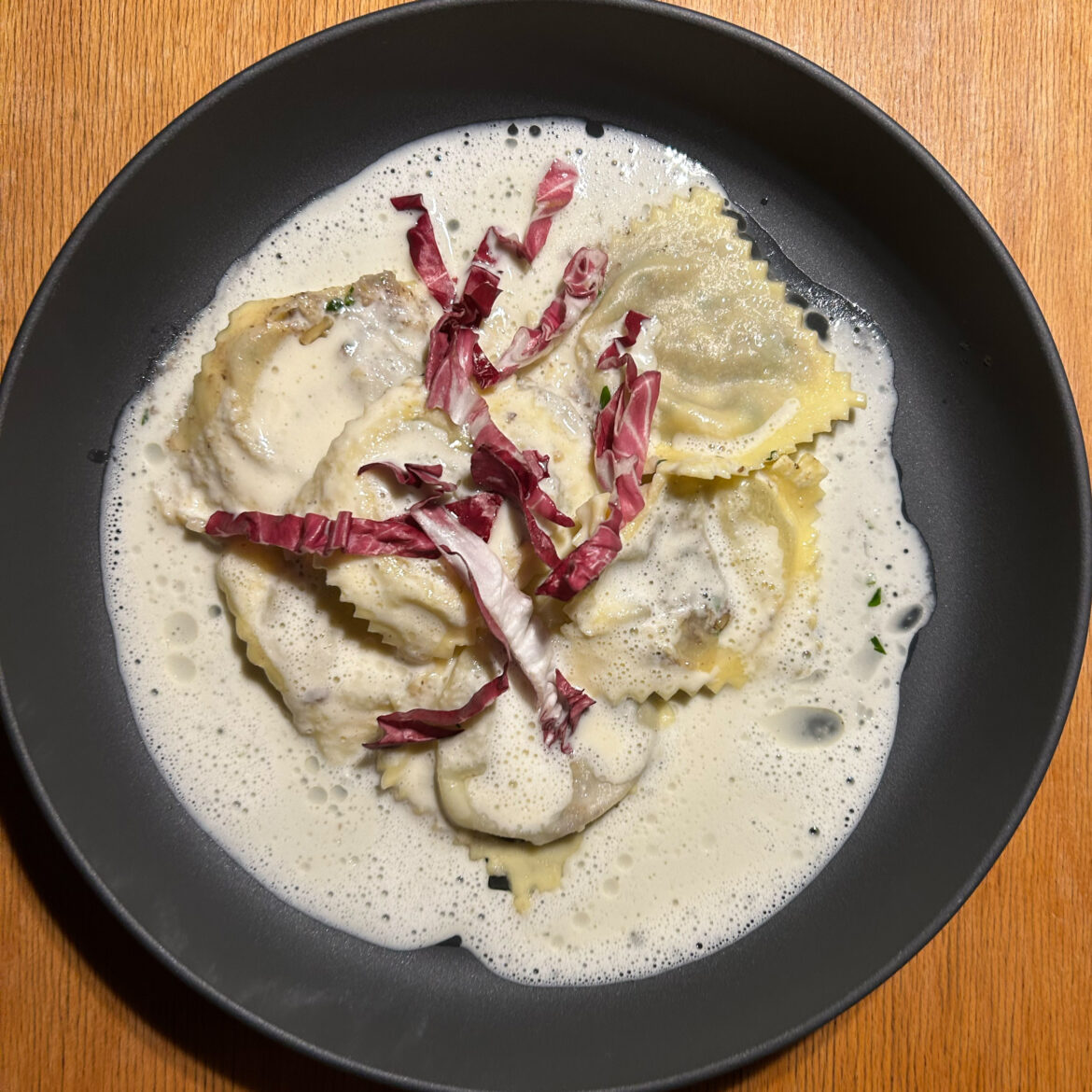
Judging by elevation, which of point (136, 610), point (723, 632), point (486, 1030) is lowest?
point (486, 1030)

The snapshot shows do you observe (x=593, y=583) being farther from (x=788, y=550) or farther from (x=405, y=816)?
(x=405, y=816)

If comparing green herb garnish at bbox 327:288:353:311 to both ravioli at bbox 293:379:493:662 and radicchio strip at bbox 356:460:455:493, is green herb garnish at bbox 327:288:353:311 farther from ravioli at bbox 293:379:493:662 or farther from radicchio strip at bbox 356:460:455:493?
radicchio strip at bbox 356:460:455:493

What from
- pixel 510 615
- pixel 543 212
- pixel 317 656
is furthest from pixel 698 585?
pixel 543 212

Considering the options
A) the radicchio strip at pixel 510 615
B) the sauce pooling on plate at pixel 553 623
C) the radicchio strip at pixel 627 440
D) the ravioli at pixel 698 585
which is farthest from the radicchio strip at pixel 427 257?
the ravioli at pixel 698 585

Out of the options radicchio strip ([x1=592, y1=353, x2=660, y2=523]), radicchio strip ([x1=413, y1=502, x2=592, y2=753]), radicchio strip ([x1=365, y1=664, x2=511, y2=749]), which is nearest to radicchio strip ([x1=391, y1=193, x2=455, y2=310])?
radicchio strip ([x1=592, y1=353, x2=660, y2=523])

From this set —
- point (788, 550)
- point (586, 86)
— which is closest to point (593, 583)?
point (788, 550)
